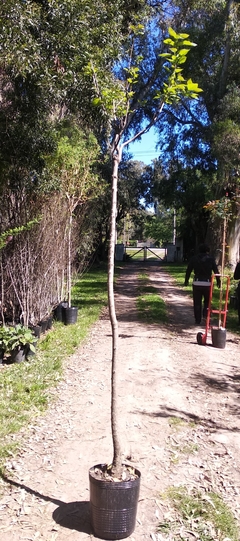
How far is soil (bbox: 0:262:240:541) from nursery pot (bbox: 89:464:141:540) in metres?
0.11

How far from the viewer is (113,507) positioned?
310 centimetres

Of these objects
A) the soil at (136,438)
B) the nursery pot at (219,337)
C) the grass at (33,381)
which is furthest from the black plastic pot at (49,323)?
the nursery pot at (219,337)

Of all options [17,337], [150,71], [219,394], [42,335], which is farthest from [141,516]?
[150,71]

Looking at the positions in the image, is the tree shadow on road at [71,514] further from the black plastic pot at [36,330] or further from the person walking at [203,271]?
the person walking at [203,271]

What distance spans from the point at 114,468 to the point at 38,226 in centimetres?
580

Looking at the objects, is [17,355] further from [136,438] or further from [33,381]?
[136,438]

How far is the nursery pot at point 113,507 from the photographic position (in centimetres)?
307

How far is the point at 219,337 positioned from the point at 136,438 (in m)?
3.86

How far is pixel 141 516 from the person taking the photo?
3.44 meters

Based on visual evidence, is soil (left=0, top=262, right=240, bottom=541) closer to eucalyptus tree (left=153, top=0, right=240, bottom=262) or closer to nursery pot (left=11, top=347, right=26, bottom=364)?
nursery pot (left=11, top=347, right=26, bottom=364)

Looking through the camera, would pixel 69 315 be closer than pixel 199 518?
No


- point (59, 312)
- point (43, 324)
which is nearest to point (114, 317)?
point (43, 324)

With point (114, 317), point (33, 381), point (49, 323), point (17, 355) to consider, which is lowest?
point (33, 381)

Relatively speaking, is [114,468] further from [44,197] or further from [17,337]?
[44,197]
